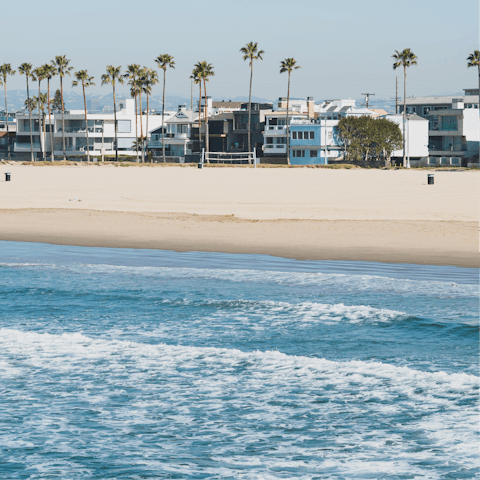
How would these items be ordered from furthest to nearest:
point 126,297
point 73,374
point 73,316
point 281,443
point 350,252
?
point 350,252, point 126,297, point 73,316, point 73,374, point 281,443

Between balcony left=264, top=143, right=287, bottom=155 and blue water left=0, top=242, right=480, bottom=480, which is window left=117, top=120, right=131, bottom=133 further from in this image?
blue water left=0, top=242, right=480, bottom=480

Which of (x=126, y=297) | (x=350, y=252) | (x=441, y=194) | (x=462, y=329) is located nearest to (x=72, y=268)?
(x=126, y=297)

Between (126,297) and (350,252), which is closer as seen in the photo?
(126,297)

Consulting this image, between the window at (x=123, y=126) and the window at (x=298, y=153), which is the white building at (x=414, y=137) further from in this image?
the window at (x=123, y=126)

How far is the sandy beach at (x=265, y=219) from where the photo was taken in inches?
800

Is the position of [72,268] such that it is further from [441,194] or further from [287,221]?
[441,194]

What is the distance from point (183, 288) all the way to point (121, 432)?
732 cm

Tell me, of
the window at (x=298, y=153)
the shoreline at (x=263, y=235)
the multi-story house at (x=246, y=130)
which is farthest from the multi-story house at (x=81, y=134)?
the shoreline at (x=263, y=235)

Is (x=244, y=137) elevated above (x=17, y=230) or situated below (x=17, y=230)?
above

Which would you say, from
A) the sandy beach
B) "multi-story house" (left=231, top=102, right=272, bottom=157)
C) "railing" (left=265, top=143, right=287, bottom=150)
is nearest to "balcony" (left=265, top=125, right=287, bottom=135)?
"railing" (left=265, top=143, right=287, bottom=150)

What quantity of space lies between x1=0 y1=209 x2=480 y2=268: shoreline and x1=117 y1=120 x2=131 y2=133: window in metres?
99.0

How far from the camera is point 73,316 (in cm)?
1278

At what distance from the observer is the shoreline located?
19.2 metres

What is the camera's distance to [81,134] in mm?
121250
